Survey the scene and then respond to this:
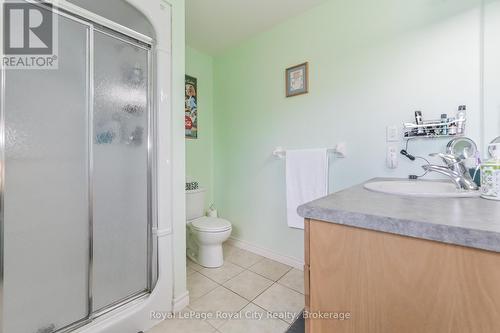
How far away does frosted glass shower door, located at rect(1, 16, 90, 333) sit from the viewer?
98 centimetres

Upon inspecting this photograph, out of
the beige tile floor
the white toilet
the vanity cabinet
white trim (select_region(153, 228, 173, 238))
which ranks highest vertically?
the vanity cabinet

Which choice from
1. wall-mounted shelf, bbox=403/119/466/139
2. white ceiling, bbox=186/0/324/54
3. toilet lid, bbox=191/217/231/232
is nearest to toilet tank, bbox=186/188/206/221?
toilet lid, bbox=191/217/231/232

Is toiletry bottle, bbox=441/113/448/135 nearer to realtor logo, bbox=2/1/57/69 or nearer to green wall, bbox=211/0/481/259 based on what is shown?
green wall, bbox=211/0/481/259

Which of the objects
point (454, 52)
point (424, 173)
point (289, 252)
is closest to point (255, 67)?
point (454, 52)

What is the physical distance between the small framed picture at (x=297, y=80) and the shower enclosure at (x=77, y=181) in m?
1.22

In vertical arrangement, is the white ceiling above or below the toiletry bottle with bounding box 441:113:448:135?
above

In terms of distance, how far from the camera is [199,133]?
2.57 metres

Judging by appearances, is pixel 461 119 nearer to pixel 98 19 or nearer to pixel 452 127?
pixel 452 127

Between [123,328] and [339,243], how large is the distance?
4.32 ft

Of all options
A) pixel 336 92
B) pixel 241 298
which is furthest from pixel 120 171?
pixel 336 92

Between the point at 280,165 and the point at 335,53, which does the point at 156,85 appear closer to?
the point at 280,165

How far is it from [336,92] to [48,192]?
2.03m

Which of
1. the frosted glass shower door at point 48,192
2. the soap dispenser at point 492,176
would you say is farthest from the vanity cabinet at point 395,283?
the frosted glass shower door at point 48,192

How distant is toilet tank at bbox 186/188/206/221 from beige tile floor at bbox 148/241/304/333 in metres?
0.46
